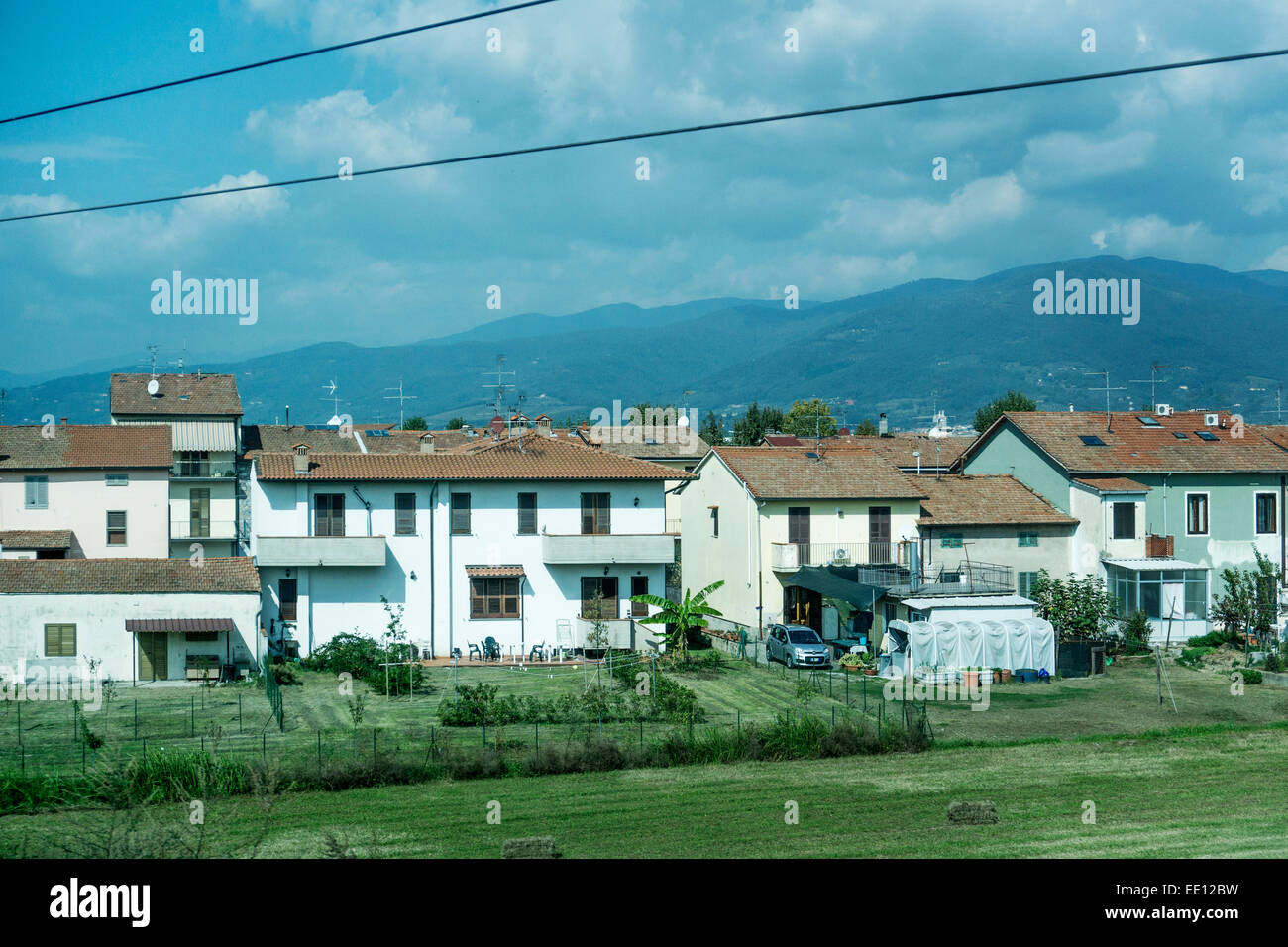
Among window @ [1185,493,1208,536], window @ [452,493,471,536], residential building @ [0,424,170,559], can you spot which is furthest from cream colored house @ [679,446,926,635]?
residential building @ [0,424,170,559]

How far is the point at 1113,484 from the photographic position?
129ft

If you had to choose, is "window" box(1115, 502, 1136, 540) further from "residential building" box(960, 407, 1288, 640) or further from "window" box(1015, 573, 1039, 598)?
"window" box(1015, 573, 1039, 598)

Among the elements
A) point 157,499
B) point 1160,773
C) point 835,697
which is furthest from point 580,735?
point 157,499

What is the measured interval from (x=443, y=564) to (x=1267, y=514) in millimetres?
29075

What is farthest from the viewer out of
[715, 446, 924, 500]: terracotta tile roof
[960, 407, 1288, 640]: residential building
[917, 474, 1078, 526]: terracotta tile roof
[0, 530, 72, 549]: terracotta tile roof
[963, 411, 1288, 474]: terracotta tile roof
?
[963, 411, 1288, 474]: terracotta tile roof

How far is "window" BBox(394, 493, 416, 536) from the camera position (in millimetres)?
36500

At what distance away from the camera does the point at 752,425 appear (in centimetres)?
10225

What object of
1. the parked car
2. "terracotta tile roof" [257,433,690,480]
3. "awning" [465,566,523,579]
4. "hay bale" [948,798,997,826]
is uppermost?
"terracotta tile roof" [257,433,690,480]

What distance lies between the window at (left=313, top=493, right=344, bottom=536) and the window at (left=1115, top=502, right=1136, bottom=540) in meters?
25.7

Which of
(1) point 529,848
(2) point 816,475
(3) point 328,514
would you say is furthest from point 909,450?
(1) point 529,848

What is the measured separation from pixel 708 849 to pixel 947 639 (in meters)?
17.1

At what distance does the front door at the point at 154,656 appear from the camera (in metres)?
32.0

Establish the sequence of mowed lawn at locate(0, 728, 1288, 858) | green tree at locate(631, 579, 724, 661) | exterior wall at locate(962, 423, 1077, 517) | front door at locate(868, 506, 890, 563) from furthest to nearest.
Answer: exterior wall at locate(962, 423, 1077, 517)
front door at locate(868, 506, 890, 563)
green tree at locate(631, 579, 724, 661)
mowed lawn at locate(0, 728, 1288, 858)
